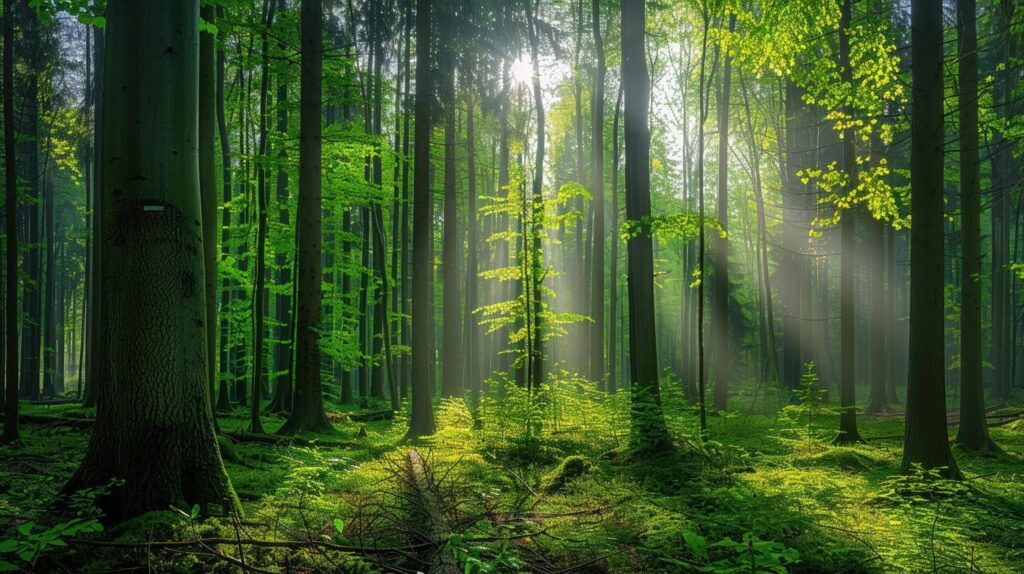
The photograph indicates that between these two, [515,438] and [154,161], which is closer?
[154,161]

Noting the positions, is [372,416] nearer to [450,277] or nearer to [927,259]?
[450,277]

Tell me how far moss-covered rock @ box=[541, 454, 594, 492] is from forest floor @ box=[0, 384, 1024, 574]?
0.03m

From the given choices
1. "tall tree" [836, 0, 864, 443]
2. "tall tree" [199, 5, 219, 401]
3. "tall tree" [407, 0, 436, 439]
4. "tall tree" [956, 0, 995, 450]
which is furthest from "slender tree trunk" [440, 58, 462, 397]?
"tall tree" [956, 0, 995, 450]

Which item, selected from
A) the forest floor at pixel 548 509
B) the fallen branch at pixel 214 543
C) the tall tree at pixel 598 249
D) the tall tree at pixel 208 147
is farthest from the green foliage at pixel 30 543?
the tall tree at pixel 598 249

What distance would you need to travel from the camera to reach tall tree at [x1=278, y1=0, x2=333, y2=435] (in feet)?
35.4

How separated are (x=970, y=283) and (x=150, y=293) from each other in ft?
40.5

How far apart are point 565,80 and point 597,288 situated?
10743 mm

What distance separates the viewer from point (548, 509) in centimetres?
538

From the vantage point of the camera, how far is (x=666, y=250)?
121ft

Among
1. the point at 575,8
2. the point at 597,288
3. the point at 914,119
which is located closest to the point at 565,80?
the point at 575,8

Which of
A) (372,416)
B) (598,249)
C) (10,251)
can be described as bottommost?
(372,416)

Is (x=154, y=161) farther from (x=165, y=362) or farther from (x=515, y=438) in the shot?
(x=515, y=438)

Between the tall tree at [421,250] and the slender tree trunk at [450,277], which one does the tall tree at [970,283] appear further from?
the slender tree trunk at [450,277]

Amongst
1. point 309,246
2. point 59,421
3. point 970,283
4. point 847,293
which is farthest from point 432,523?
point 970,283
